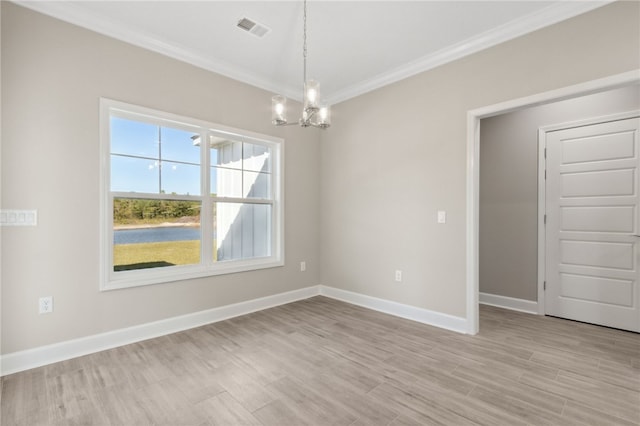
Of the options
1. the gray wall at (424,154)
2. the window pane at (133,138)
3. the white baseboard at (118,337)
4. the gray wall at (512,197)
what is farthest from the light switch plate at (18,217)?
the gray wall at (512,197)

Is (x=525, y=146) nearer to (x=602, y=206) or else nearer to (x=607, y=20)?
(x=602, y=206)

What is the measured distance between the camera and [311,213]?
4.57 m

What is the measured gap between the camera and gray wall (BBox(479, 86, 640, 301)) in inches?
149

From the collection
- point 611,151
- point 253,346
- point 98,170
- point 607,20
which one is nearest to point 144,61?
point 98,170

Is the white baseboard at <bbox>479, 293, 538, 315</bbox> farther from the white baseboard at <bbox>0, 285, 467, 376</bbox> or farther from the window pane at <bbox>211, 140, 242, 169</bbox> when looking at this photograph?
the window pane at <bbox>211, 140, 242, 169</bbox>

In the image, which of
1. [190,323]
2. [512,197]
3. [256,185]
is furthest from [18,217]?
[512,197]

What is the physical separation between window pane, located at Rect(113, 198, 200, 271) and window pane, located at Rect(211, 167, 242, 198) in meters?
0.32

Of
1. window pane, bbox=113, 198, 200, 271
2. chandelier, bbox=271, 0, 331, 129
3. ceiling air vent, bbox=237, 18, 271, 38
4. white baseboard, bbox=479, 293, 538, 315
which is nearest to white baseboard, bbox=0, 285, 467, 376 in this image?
window pane, bbox=113, 198, 200, 271

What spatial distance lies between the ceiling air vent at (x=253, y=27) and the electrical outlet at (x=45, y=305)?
2.86m

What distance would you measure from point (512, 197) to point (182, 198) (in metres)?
4.05

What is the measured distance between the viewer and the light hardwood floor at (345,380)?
6.10 ft

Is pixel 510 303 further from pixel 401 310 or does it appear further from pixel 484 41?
pixel 484 41

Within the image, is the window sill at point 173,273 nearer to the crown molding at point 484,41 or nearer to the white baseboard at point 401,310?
the white baseboard at point 401,310

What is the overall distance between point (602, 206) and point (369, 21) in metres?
3.19
